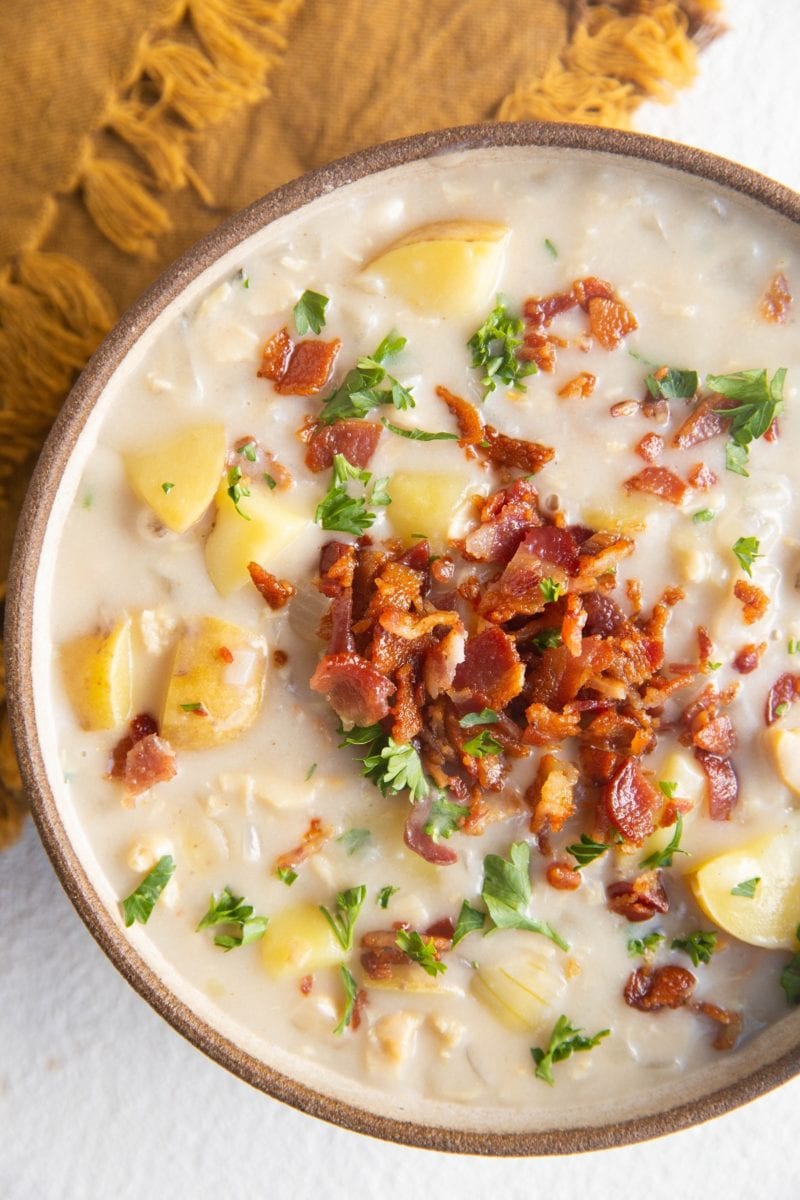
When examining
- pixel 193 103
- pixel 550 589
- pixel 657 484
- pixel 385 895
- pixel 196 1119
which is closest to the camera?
pixel 550 589

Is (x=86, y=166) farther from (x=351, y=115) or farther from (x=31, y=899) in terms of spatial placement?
(x=31, y=899)

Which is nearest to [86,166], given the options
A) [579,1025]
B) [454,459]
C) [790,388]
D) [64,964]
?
[454,459]

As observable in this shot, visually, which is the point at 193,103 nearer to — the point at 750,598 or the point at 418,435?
A: the point at 418,435

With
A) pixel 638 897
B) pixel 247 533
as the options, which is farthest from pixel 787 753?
pixel 247 533

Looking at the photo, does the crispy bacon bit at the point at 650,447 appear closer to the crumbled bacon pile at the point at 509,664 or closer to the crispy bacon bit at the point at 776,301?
the crumbled bacon pile at the point at 509,664

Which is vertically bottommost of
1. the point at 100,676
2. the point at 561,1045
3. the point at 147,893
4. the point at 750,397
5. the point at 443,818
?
the point at 147,893

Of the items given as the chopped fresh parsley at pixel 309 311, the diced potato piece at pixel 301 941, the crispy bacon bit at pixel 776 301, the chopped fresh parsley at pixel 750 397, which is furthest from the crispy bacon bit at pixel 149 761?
the crispy bacon bit at pixel 776 301
